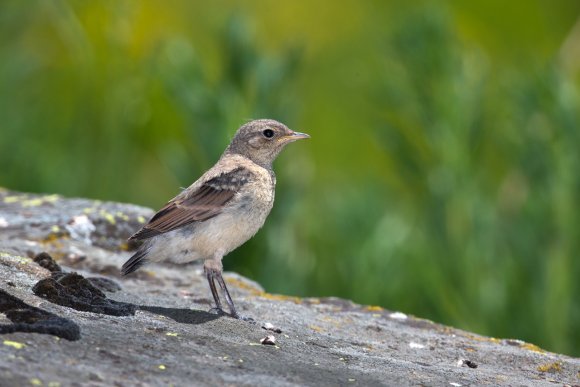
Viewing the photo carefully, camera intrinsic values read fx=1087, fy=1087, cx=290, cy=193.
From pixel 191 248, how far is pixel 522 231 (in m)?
3.21

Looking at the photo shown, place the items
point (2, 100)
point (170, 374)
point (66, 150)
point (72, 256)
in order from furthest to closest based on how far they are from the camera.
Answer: point (66, 150), point (2, 100), point (72, 256), point (170, 374)

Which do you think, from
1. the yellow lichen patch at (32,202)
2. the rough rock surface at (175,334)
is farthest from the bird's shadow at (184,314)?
the yellow lichen patch at (32,202)

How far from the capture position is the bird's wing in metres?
5.96

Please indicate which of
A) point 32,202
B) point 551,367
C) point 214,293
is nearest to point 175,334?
point 214,293

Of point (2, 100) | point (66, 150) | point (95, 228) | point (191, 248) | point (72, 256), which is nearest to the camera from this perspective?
point (191, 248)

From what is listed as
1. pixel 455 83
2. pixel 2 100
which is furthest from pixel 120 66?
pixel 455 83

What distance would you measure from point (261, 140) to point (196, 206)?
37.8 inches

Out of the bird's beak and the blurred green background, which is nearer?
the bird's beak

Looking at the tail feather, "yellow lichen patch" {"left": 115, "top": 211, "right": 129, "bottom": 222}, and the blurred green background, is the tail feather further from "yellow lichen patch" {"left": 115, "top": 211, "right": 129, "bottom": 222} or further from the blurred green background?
the blurred green background

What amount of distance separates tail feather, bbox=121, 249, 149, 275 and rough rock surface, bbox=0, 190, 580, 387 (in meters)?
0.12

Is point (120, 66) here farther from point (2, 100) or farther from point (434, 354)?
point (434, 354)

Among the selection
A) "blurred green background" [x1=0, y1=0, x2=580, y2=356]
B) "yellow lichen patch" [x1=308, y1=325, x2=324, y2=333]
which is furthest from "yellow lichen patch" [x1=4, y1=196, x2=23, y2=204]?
"yellow lichen patch" [x1=308, y1=325, x2=324, y2=333]

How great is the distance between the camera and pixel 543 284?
809 cm

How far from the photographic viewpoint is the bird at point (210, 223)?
595 cm
